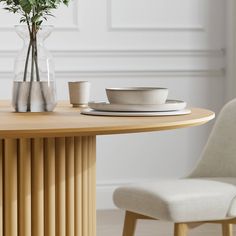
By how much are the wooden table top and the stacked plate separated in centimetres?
5

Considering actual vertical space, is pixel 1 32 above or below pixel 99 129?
above

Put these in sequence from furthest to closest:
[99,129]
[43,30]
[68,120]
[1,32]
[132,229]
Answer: [1,32] < [132,229] < [43,30] < [68,120] < [99,129]

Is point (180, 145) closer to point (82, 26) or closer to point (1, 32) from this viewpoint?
point (82, 26)

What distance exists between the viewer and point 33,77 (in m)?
2.30

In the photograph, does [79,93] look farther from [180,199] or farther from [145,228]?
[145,228]

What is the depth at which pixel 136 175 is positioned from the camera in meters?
4.57

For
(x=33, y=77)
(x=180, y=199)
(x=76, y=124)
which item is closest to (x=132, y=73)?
(x=180, y=199)

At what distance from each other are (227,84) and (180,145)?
487mm

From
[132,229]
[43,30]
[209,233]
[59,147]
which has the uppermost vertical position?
[43,30]

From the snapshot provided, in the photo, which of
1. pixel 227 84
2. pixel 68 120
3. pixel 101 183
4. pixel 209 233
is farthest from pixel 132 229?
pixel 227 84

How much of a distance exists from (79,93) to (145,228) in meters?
1.63

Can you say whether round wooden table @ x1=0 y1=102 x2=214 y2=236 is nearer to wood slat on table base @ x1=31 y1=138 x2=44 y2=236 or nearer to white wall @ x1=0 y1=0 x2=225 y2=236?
wood slat on table base @ x1=31 y1=138 x2=44 y2=236

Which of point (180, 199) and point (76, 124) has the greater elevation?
point (76, 124)

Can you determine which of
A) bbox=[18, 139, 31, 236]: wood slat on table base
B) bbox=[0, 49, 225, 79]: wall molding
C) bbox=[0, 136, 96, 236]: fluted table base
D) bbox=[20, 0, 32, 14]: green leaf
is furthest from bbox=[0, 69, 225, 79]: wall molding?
bbox=[18, 139, 31, 236]: wood slat on table base
